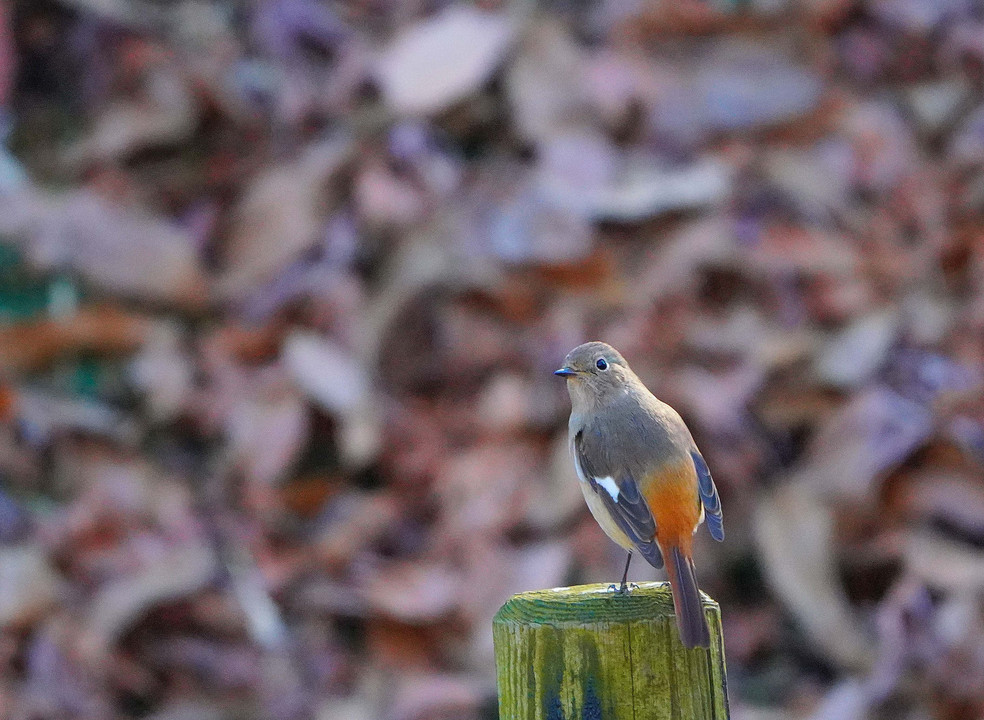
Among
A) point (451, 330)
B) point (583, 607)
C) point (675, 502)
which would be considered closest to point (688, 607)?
point (583, 607)

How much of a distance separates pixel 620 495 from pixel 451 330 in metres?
2.47

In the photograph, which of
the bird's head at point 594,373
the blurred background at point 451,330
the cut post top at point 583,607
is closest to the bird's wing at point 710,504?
the bird's head at point 594,373

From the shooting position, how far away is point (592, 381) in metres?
2.96

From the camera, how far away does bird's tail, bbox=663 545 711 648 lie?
1.87 meters

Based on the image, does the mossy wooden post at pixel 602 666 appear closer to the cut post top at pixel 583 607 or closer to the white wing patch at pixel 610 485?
the cut post top at pixel 583 607

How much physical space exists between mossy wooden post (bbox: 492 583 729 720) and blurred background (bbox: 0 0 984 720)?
2209 mm

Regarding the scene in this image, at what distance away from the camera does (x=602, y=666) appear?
1863 millimetres

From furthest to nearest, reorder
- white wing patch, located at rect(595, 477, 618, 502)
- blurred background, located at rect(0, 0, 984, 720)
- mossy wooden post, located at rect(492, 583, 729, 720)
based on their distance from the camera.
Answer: blurred background, located at rect(0, 0, 984, 720)
white wing patch, located at rect(595, 477, 618, 502)
mossy wooden post, located at rect(492, 583, 729, 720)

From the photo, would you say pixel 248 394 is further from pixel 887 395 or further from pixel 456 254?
pixel 887 395

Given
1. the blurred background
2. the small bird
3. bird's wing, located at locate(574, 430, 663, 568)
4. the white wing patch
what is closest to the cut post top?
the small bird

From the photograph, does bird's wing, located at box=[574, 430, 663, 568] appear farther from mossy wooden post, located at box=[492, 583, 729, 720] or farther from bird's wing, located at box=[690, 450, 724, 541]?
mossy wooden post, located at box=[492, 583, 729, 720]

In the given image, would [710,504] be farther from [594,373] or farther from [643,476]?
[594,373]

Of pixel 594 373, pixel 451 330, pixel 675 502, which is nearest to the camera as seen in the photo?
pixel 675 502

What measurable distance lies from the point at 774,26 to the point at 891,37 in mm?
686
